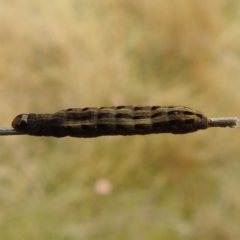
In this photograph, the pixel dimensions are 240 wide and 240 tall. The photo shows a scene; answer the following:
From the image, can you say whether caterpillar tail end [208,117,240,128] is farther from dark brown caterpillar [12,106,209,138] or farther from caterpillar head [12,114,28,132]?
caterpillar head [12,114,28,132]

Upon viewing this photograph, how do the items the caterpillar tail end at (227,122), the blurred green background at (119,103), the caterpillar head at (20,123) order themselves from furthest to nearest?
the blurred green background at (119,103), the caterpillar head at (20,123), the caterpillar tail end at (227,122)

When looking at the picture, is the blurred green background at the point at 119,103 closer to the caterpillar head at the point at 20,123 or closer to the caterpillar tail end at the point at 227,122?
the caterpillar head at the point at 20,123

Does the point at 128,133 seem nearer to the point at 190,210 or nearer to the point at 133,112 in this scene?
the point at 133,112

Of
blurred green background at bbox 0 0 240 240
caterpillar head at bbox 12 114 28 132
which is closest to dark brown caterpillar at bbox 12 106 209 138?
caterpillar head at bbox 12 114 28 132

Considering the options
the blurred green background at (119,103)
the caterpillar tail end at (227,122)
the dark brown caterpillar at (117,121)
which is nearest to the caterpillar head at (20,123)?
the dark brown caterpillar at (117,121)

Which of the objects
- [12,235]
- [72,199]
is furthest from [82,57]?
[12,235]

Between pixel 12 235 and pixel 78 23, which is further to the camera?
pixel 78 23
